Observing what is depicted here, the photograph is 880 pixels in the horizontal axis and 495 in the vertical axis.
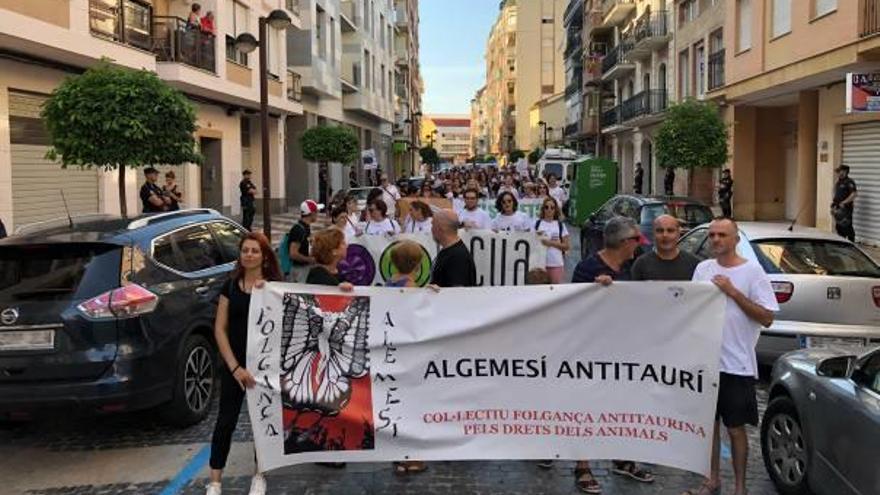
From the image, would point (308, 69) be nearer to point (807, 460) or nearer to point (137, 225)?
point (137, 225)

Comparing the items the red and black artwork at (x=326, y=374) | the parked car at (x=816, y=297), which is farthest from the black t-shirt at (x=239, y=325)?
the parked car at (x=816, y=297)

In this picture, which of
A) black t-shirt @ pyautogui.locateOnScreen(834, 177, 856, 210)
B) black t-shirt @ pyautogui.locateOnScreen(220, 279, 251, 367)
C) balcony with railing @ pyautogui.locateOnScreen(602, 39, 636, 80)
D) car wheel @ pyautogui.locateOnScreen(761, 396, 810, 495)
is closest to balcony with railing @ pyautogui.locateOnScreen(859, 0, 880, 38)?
black t-shirt @ pyautogui.locateOnScreen(834, 177, 856, 210)

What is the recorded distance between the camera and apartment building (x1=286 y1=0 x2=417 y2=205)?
115 feet

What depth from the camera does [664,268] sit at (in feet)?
17.4

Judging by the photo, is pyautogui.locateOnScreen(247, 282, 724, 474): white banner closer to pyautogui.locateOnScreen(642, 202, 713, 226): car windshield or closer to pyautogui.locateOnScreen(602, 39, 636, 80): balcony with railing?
pyautogui.locateOnScreen(642, 202, 713, 226): car windshield

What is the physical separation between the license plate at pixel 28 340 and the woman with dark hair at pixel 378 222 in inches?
188

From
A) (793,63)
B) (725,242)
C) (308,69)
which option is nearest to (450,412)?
(725,242)

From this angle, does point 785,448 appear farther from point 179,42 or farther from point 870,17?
point 179,42

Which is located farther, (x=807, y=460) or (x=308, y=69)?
(x=308, y=69)

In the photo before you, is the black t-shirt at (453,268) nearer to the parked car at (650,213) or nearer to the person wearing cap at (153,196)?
the parked car at (650,213)

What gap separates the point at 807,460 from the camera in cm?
464

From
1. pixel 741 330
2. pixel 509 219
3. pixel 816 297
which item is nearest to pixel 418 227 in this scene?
pixel 509 219

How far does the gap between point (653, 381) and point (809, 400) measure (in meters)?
0.85

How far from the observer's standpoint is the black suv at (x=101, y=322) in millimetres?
5625
